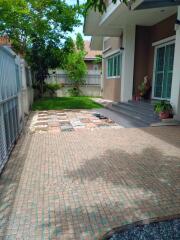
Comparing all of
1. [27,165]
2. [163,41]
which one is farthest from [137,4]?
[27,165]

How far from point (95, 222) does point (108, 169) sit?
4.63 ft

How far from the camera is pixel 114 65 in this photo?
44.1ft

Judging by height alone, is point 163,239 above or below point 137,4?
below

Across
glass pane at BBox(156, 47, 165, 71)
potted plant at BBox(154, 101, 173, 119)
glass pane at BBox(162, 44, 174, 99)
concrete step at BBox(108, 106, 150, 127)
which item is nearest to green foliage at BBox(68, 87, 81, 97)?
concrete step at BBox(108, 106, 150, 127)

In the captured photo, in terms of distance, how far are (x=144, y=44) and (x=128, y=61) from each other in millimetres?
1188

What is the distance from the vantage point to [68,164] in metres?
3.84

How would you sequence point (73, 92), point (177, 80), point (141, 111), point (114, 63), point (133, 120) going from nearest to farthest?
point (177, 80) < point (133, 120) < point (141, 111) < point (114, 63) < point (73, 92)

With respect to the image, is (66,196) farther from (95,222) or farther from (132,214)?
(132,214)

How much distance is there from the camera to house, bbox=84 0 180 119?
7850mm

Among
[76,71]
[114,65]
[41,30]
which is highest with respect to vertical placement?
[41,30]

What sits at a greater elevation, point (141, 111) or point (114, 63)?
point (114, 63)

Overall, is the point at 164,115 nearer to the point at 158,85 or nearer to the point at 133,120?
Answer: the point at 133,120

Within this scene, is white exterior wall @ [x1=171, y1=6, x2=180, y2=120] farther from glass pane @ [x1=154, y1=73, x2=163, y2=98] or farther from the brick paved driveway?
glass pane @ [x1=154, y1=73, x2=163, y2=98]

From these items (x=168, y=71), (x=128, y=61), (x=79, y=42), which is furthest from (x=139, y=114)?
(x=79, y=42)
